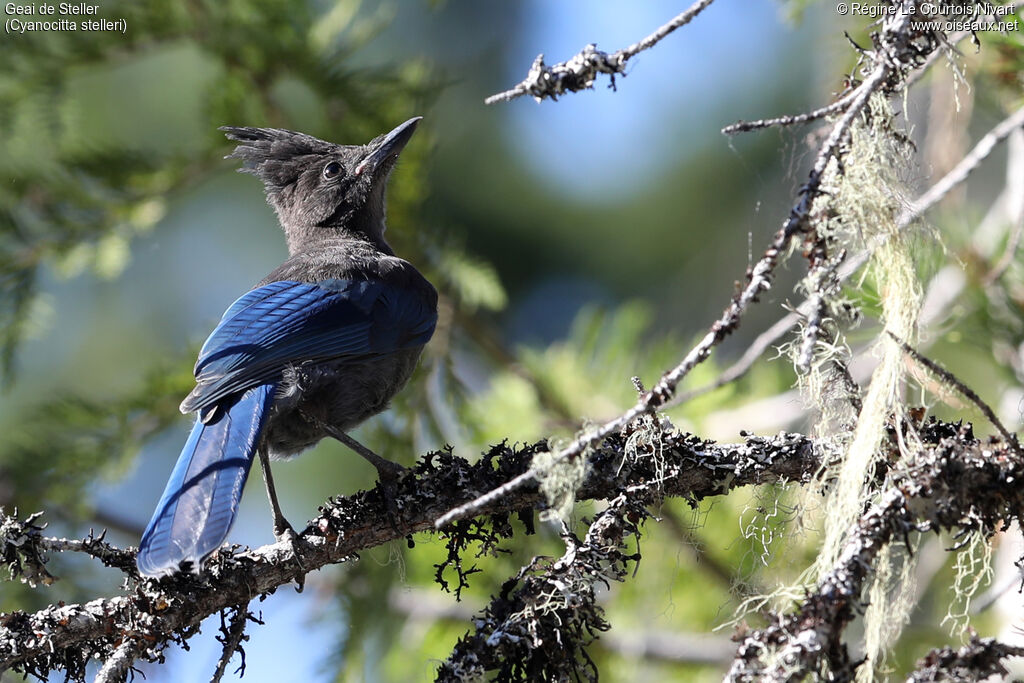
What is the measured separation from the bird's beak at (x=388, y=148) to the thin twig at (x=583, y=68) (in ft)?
7.79

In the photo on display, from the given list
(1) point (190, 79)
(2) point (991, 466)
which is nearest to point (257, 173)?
(1) point (190, 79)

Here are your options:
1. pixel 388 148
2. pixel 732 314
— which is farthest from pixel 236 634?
pixel 388 148

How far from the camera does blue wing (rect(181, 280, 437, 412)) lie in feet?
10.3

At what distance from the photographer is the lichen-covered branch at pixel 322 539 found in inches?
81.0

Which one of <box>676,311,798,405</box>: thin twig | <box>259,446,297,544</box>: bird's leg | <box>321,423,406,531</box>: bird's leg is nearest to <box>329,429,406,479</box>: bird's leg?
<box>321,423,406,531</box>: bird's leg

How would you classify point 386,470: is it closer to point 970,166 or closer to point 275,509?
point 275,509

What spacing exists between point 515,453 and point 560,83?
97 cm

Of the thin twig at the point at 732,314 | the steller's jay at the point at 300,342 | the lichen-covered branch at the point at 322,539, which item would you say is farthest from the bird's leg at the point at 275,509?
the thin twig at the point at 732,314

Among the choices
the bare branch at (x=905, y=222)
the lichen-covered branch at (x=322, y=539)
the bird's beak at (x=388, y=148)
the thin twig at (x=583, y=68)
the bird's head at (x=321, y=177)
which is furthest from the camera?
the bird's head at (x=321, y=177)

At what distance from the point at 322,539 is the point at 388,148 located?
7.02 ft

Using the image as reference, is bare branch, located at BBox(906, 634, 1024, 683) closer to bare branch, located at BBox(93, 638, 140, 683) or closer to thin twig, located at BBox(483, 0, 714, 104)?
thin twig, located at BBox(483, 0, 714, 104)

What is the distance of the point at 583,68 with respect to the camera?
1.75 meters

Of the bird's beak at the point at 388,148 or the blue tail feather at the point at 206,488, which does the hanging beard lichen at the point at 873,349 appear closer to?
the blue tail feather at the point at 206,488

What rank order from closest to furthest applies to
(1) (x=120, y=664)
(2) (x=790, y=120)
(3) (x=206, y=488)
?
(2) (x=790, y=120)
(1) (x=120, y=664)
(3) (x=206, y=488)
